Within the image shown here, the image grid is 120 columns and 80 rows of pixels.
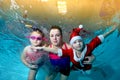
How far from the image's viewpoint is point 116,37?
5.52ft

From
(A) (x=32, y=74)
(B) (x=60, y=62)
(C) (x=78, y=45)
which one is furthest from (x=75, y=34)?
(A) (x=32, y=74)

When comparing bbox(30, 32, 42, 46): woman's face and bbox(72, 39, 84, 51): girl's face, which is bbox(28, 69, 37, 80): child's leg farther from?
bbox(72, 39, 84, 51): girl's face

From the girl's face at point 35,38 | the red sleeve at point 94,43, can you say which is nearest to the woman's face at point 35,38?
the girl's face at point 35,38

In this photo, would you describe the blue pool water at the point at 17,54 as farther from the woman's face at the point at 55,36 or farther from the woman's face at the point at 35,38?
the woman's face at the point at 55,36

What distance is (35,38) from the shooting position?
5.30 feet

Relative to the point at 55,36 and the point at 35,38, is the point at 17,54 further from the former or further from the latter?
the point at 55,36

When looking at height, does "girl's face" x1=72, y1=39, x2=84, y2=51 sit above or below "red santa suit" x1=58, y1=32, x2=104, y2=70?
above

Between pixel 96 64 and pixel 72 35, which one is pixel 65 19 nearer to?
pixel 72 35

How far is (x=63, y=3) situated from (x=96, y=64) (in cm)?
40

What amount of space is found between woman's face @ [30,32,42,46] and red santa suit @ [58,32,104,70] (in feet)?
0.42

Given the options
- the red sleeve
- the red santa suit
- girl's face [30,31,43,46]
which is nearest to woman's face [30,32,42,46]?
girl's face [30,31,43,46]

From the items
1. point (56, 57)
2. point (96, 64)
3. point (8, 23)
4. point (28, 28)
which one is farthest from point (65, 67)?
point (8, 23)

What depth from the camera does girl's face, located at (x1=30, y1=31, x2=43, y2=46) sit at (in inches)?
63.6

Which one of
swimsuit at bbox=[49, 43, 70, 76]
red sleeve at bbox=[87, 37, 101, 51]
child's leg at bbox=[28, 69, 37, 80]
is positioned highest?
red sleeve at bbox=[87, 37, 101, 51]
